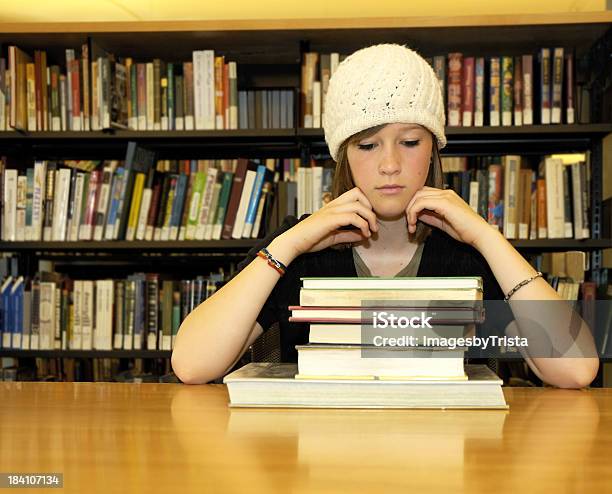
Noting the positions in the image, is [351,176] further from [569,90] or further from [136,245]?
[569,90]

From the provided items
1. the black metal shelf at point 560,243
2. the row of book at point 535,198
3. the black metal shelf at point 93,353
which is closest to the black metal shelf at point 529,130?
the row of book at point 535,198

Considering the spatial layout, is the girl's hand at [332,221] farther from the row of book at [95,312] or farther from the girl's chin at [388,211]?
the row of book at [95,312]

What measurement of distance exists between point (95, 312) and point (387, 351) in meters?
2.05

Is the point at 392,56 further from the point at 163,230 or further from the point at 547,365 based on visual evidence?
the point at 163,230

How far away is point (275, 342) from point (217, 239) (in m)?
1.23

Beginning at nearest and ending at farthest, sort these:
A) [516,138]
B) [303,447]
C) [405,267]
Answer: [303,447] < [405,267] < [516,138]

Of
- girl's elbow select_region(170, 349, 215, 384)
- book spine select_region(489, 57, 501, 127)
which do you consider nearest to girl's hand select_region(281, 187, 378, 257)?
girl's elbow select_region(170, 349, 215, 384)

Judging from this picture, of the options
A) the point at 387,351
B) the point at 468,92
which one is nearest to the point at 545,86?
the point at 468,92

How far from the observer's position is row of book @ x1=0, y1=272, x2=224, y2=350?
2.58m

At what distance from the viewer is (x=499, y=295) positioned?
1345mm

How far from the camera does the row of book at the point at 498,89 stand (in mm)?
2520

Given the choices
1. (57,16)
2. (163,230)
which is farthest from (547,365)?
Answer: (57,16)

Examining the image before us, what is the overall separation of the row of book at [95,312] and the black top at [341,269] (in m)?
1.19

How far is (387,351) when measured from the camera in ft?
2.48
